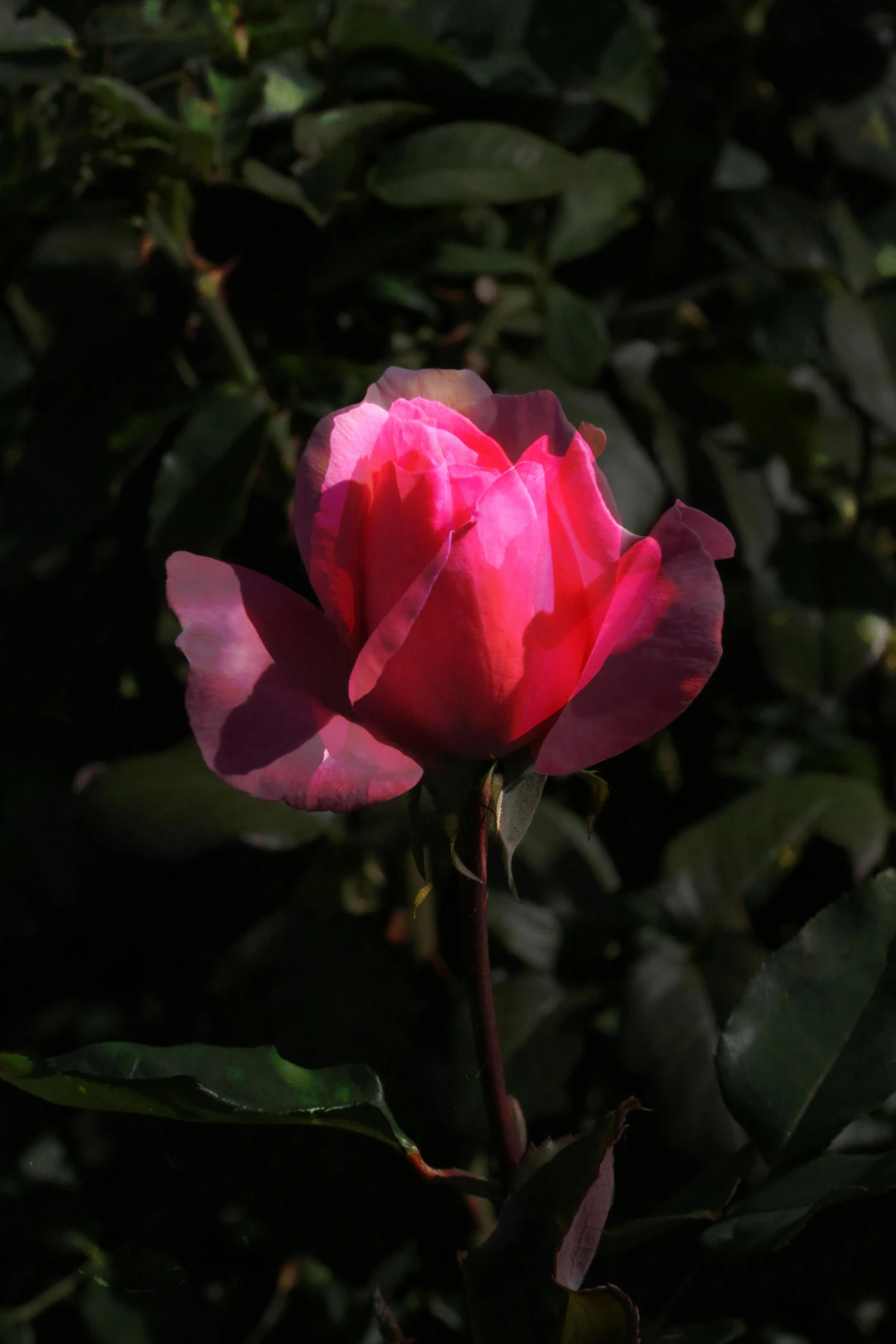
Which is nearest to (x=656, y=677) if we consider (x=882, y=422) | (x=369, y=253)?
(x=369, y=253)

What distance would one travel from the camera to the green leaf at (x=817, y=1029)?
0.47 m

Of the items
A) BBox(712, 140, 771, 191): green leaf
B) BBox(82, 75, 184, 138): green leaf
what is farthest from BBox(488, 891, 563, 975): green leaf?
BBox(712, 140, 771, 191): green leaf

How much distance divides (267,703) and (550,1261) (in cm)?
19

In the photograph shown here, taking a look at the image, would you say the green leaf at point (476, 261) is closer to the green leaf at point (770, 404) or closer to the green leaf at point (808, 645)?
the green leaf at point (770, 404)

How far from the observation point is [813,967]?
0.49 metres

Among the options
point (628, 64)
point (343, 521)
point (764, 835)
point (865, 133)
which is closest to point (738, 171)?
point (865, 133)

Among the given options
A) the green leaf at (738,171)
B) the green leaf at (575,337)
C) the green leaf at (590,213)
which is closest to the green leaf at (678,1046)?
the green leaf at (575,337)

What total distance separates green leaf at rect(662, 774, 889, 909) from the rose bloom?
516 millimetres

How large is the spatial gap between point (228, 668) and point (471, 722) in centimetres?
7

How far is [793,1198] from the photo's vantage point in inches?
17.1

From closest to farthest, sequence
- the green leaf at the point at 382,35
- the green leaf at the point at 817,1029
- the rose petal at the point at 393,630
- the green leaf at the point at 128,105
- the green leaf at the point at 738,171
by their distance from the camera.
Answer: the rose petal at the point at 393,630, the green leaf at the point at 817,1029, the green leaf at the point at 128,105, the green leaf at the point at 382,35, the green leaf at the point at 738,171

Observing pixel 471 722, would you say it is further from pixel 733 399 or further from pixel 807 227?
pixel 807 227

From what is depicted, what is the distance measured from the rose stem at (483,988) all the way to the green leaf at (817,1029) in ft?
0.39

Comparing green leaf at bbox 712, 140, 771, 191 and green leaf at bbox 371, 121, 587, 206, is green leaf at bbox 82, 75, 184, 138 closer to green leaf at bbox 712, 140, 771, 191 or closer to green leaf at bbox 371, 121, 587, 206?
green leaf at bbox 371, 121, 587, 206
